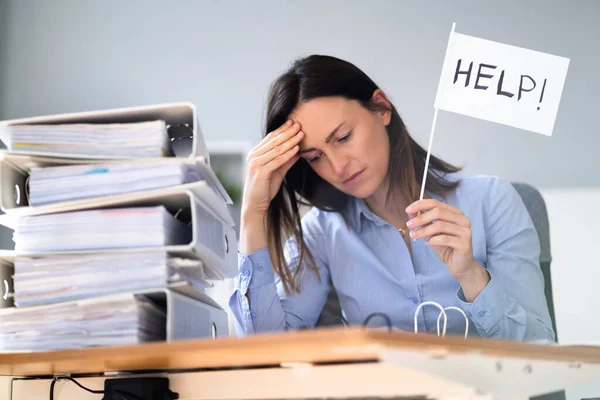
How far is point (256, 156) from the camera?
59.8 inches

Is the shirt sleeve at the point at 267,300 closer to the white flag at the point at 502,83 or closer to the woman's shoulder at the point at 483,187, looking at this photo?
the woman's shoulder at the point at 483,187

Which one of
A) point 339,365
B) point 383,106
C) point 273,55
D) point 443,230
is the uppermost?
point 273,55

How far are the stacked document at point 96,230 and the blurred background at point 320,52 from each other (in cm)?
96

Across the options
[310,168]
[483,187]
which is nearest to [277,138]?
[310,168]

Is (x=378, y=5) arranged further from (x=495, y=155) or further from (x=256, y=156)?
(x=256, y=156)

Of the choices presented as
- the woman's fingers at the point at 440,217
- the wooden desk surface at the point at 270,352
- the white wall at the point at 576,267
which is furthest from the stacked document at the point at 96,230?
the white wall at the point at 576,267

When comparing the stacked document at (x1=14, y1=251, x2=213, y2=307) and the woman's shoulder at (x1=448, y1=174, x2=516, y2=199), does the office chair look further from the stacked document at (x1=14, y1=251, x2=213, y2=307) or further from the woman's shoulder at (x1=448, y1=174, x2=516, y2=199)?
the stacked document at (x1=14, y1=251, x2=213, y2=307)

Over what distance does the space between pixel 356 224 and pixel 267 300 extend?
328mm

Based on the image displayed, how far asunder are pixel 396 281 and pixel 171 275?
2.57ft

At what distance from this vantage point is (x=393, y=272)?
163cm

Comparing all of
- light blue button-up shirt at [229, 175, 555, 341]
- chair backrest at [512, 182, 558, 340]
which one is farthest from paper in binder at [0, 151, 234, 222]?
chair backrest at [512, 182, 558, 340]

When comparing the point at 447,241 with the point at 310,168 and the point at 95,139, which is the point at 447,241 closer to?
the point at 310,168

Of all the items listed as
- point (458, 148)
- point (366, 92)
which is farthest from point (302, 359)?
point (458, 148)

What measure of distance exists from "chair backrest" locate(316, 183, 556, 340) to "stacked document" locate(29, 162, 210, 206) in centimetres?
76
